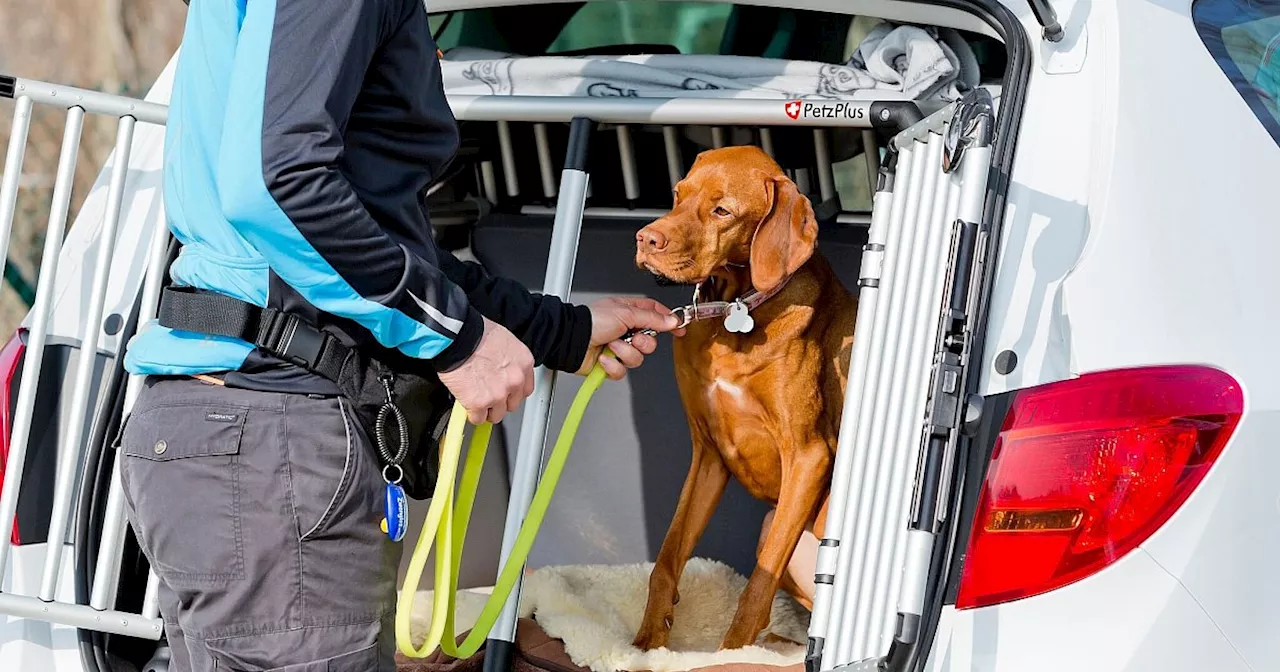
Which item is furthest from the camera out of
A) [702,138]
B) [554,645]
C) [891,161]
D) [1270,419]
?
[702,138]

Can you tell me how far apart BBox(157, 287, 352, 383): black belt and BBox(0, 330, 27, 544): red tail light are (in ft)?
2.11

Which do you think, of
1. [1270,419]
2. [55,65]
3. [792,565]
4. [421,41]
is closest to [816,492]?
[792,565]

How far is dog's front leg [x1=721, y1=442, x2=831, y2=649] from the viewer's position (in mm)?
2832

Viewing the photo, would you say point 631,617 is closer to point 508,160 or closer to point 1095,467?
point 508,160

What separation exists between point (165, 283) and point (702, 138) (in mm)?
1511

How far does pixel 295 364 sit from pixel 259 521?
0.69 ft

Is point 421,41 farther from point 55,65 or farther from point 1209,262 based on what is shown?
point 55,65

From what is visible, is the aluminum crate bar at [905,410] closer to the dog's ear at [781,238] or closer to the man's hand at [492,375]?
the man's hand at [492,375]

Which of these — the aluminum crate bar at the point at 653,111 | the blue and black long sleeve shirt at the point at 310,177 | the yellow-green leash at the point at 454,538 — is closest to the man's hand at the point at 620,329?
the yellow-green leash at the point at 454,538

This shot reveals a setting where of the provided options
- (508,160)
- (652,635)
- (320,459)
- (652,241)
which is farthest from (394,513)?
(508,160)

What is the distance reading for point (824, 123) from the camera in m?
2.42

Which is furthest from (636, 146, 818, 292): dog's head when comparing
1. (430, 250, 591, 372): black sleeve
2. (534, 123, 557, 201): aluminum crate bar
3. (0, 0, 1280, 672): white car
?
(534, 123, 557, 201): aluminum crate bar

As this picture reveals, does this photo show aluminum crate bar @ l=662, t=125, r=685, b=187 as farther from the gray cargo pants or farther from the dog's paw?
the gray cargo pants

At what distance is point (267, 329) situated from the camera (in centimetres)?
168
